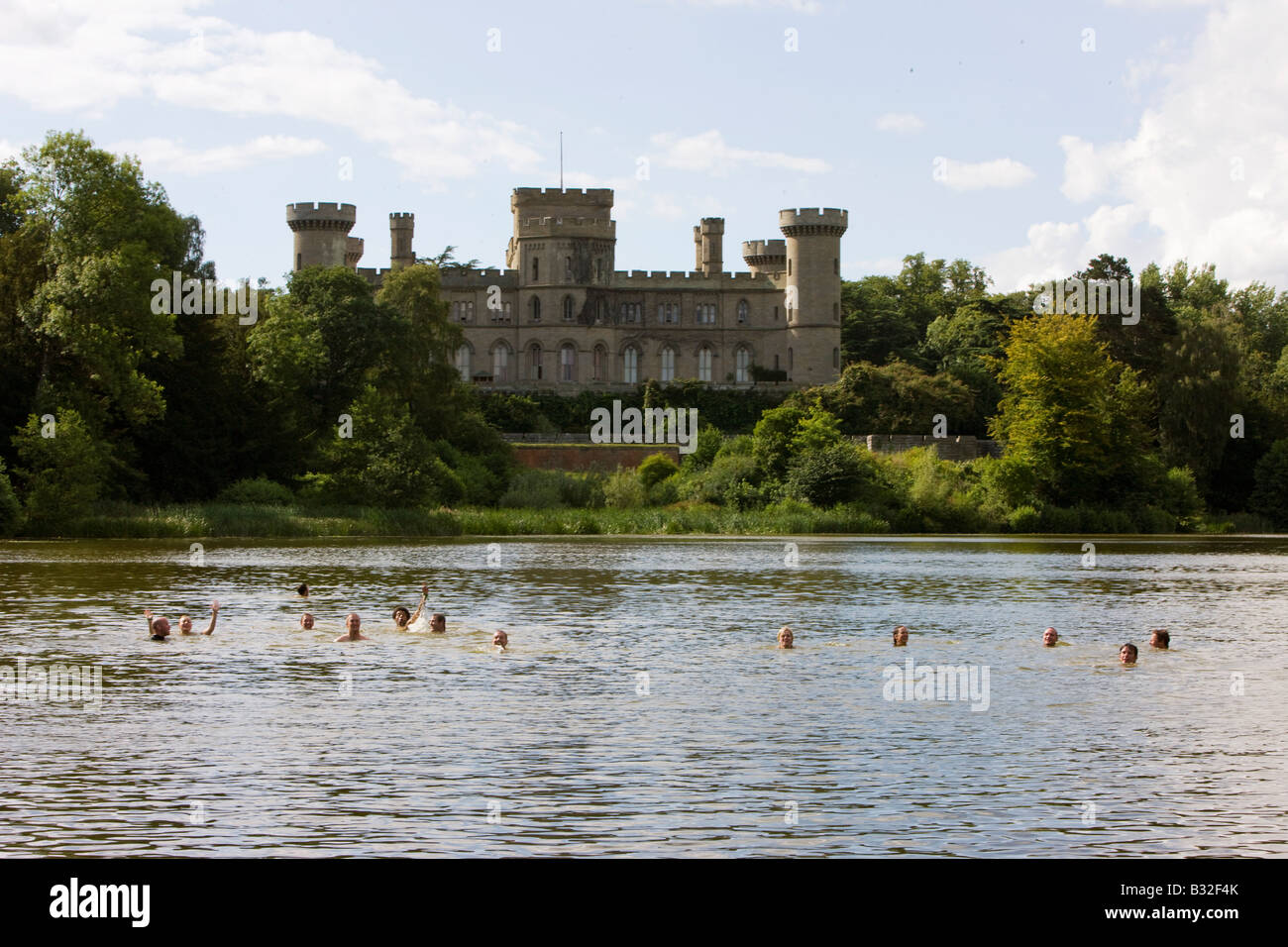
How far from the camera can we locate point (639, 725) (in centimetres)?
1598

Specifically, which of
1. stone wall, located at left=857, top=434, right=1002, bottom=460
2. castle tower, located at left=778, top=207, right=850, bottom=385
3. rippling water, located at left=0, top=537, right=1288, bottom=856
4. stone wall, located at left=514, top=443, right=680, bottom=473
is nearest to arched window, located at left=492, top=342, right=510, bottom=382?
castle tower, located at left=778, top=207, right=850, bottom=385

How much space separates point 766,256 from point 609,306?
1228cm

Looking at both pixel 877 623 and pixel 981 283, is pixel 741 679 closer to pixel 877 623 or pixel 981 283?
pixel 877 623

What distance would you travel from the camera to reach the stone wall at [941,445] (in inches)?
2488

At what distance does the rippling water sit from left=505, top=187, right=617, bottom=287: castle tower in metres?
61.4

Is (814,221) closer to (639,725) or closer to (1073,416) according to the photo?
(1073,416)

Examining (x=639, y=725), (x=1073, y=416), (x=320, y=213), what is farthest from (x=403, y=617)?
(x=320, y=213)

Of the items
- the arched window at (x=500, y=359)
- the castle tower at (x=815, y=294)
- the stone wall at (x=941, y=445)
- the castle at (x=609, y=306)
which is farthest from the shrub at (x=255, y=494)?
the castle tower at (x=815, y=294)

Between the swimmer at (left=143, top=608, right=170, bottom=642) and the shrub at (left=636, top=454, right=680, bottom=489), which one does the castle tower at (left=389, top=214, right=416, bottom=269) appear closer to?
the shrub at (left=636, top=454, right=680, bottom=489)

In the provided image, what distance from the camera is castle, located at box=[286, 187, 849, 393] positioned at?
303 feet

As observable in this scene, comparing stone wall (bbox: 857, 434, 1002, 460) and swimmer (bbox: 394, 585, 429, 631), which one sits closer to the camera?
swimmer (bbox: 394, 585, 429, 631)
